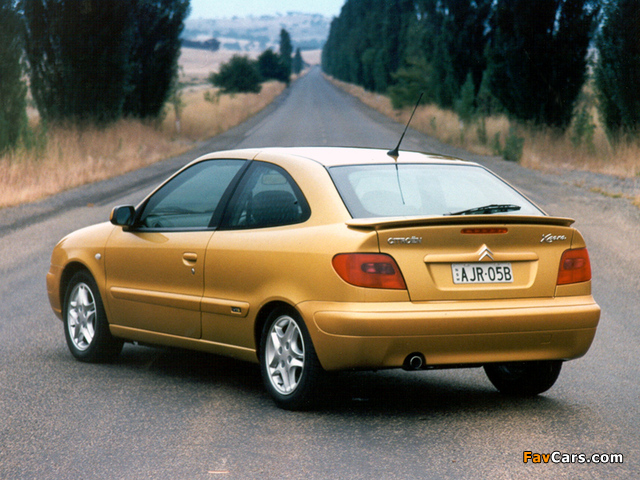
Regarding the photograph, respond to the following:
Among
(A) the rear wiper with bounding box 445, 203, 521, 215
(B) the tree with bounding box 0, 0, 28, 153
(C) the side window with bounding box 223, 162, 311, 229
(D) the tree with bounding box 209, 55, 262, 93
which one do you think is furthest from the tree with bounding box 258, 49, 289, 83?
(A) the rear wiper with bounding box 445, 203, 521, 215

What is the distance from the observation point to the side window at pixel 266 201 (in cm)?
550

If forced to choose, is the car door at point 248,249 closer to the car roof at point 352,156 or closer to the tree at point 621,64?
the car roof at point 352,156

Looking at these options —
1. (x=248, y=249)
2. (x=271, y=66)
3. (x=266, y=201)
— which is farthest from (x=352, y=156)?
(x=271, y=66)

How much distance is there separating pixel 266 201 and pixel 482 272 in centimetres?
141

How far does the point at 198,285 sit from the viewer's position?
5914mm

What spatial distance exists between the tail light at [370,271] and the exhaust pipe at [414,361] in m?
0.37

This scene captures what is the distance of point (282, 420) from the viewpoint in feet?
17.1

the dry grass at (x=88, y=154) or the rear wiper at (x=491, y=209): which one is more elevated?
the rear wiper at (x=491, y=209)

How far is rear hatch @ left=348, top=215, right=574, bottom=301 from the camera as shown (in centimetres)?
500

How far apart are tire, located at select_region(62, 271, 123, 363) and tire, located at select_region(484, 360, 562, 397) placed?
2710mm

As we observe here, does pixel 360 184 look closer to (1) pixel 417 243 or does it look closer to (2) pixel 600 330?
(1) pixel 417 243

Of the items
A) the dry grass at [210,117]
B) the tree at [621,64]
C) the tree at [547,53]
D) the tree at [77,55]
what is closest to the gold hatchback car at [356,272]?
the tree at [621,64]

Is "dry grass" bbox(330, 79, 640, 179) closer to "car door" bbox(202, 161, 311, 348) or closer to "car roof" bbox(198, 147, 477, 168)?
"car roof" bbox(198, 147, 477, 168)

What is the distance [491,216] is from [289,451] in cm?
168
